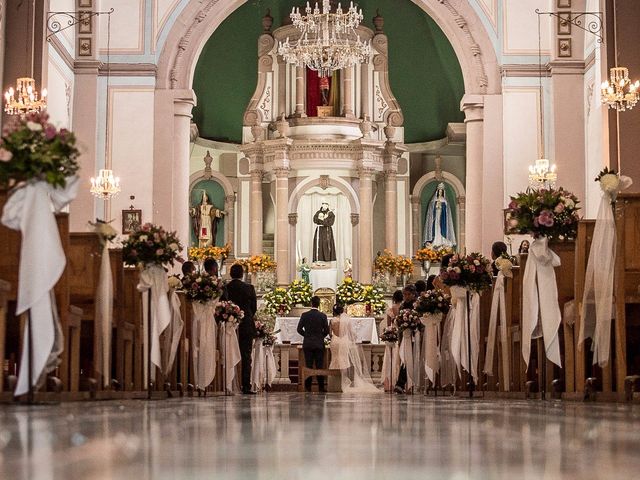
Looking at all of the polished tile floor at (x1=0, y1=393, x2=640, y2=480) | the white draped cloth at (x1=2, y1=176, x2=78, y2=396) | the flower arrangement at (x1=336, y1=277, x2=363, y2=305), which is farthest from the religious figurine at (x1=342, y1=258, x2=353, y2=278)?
the polished tile floor at (x1=0, y1=393, x2=640, y2=480)

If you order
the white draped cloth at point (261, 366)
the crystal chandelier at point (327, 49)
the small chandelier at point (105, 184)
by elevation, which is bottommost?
the white draped cloth at point (261, 366)

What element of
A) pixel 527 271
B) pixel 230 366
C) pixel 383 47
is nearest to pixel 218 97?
pixel 383 47

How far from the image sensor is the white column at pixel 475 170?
19625 mm

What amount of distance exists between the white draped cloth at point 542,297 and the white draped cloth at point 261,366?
758 centimetres

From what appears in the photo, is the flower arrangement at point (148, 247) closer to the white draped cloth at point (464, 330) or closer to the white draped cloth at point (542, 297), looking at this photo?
the white draped cloth at point (542, 297)

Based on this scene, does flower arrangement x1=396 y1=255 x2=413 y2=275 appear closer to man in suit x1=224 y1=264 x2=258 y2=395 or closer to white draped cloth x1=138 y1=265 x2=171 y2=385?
man in suit x1=224 y1=264 x2=258 y2=395

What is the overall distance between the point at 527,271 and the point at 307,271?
16830mm

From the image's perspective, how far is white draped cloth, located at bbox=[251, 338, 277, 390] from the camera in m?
16.2

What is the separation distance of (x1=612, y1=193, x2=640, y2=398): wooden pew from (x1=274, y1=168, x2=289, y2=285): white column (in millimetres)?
17901

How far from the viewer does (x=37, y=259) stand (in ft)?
17.4

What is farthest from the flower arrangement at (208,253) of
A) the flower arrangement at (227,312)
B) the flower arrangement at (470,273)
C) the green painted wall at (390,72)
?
the flower arrangement at (470,273)

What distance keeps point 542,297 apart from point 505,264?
1.34 meters

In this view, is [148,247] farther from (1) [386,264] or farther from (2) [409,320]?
(1) [386,264]

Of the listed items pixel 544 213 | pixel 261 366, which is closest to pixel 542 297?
pixel 544 213
